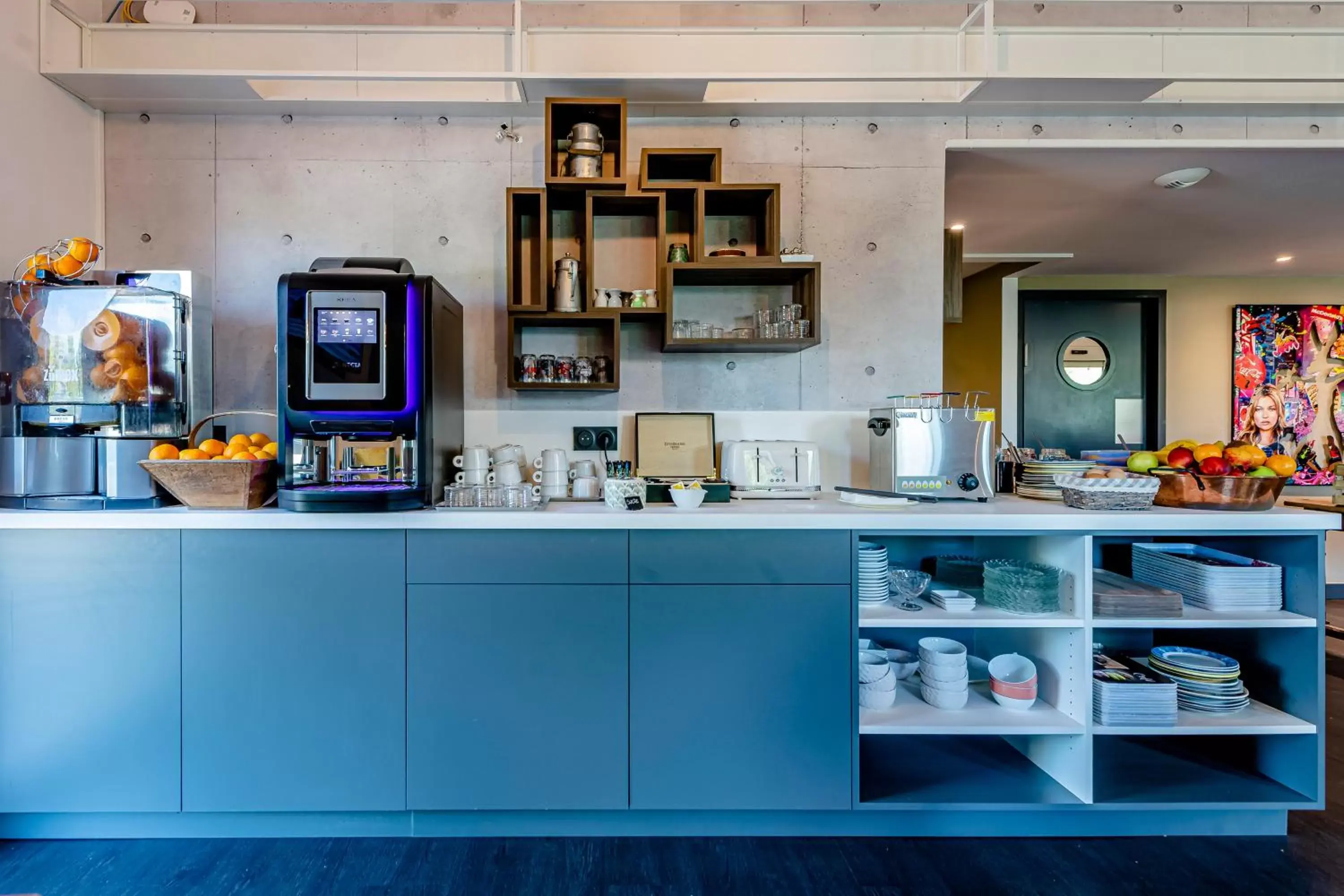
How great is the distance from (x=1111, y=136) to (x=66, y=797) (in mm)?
4202

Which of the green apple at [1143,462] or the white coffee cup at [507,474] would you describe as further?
the white coffee cup at [507,474]

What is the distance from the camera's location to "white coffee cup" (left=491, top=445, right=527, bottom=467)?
2113 millimetres

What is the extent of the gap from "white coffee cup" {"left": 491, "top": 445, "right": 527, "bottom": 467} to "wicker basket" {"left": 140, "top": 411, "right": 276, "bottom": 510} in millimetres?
675

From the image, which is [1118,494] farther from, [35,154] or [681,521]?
[35,154]

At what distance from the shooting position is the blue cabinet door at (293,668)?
168cm

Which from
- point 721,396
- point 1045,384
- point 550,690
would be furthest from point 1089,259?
point 550,690

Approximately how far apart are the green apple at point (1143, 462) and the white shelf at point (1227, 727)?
716 mm

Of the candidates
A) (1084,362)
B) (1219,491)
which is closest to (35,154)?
(1219,491)

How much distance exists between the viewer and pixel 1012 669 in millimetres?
1901

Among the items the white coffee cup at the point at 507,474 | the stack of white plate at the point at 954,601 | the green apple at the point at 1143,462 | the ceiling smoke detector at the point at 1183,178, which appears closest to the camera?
the stack of white plate at the point at 954,601

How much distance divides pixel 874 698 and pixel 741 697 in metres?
0.43

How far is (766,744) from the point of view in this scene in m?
1.70

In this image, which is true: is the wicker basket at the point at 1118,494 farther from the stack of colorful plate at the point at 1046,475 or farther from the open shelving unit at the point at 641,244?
the open shelving unit at the point at 641,244

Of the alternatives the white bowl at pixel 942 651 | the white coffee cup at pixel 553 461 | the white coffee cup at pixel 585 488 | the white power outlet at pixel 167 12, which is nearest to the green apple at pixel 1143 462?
the white bowl at pixel 942 651
